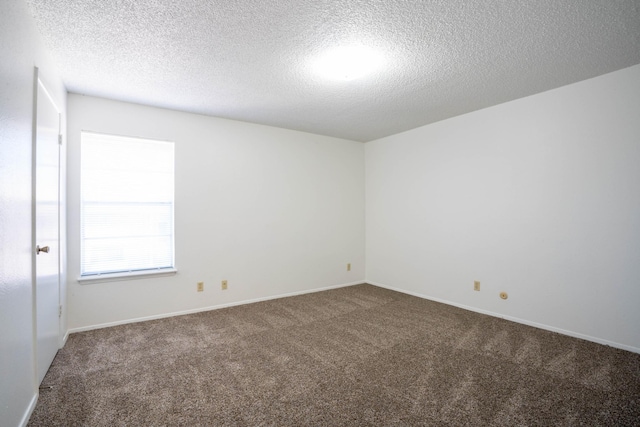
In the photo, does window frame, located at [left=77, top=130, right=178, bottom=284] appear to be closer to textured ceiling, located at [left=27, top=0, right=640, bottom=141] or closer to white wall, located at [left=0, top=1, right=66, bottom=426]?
textured ceiling, located at [left=27, top=0, right=640, bottom=141]

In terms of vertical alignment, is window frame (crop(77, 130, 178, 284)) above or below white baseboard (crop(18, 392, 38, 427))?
above

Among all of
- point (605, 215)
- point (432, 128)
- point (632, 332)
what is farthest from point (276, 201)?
point (632, 332)

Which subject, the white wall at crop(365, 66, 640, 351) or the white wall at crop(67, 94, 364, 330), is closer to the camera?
the white wall at crop(365, 66, 640, 351)

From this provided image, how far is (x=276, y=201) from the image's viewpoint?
4387 millimetres

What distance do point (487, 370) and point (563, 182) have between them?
1.99 metres

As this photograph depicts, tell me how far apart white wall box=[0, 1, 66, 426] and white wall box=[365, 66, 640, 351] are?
4052 millimetres

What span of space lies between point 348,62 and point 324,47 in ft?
0.95

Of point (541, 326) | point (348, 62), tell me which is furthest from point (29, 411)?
point (541, 326)

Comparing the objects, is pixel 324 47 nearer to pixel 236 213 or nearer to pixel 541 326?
pixel 236 213

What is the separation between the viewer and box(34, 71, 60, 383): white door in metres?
1.98

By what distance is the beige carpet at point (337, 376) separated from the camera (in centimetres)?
180

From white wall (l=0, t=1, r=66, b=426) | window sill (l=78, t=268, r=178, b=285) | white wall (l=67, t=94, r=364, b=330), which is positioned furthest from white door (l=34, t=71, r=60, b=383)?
white wall (l=67, t=94, r=364, b=330)

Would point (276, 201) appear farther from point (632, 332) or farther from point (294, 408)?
point (632, 332)

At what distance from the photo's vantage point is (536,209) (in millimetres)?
3203
